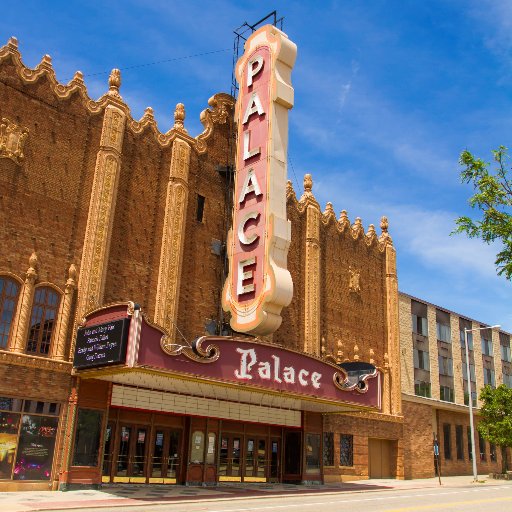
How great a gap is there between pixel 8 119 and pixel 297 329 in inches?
699

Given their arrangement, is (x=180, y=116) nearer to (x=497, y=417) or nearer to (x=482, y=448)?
(x=497, y=417)

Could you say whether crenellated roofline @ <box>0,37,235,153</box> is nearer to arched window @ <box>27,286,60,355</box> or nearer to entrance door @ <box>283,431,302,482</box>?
arched window @ <box>27,286,60,355</box>

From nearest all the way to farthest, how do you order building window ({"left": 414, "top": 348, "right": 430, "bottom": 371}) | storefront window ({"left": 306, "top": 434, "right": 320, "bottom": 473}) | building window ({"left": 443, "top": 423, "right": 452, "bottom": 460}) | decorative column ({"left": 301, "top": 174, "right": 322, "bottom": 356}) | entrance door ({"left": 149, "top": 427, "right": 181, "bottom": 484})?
entrance door ({"left": 149, "top": 427, "right": 181, "bottom": 484}) < storefront window ({"left": 306, "top": 434, "right": 320, "bottom": 473}) < decorative column ({"left": 301, "top": 174, "right": 322, "bottom": 356}) < building window ({"left": 414, "top": 348, "right": 430, "bottom": 371}) < building window ({"left": 443, "top": 423, "right": 452, "bottom": 460})

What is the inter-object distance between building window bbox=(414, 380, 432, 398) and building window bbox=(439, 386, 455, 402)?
7.05 ft

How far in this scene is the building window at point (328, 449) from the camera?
3180 centimetres

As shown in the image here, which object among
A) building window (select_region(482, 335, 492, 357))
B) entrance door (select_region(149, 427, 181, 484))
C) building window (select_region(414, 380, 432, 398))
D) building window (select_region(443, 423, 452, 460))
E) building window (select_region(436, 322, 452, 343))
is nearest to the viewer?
entrance door (select_region(149, 427, 181, 484))

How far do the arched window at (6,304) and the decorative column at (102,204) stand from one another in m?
2.42

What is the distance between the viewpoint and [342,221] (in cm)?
3769

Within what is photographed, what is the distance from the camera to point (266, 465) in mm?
29125

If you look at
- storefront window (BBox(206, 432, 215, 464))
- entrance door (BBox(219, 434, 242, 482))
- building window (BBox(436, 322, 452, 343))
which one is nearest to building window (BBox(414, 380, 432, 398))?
building window (BBox(436, 322, 452, 343))

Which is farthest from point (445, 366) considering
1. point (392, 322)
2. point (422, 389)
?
point (392, 322)

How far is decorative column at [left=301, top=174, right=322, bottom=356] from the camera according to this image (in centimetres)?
3244

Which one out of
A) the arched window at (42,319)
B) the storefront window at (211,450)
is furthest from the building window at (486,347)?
the arched window at (42,319)

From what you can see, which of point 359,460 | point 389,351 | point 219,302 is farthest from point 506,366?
point 219,302
